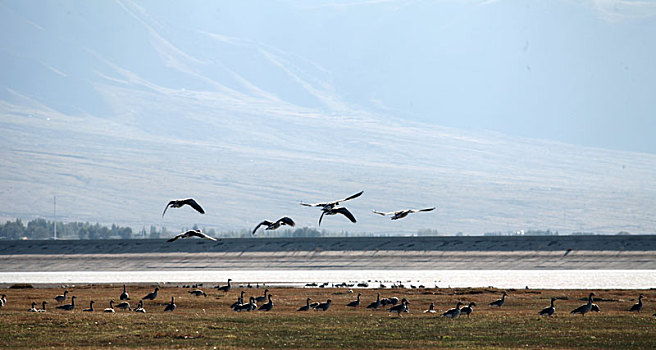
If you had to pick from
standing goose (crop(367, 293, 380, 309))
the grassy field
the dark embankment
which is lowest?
the grassy field

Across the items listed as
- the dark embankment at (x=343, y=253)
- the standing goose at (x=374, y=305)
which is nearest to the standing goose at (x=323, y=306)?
the standing goose at (x=374, y=305)

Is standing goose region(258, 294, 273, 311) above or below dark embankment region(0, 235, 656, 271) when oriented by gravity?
below

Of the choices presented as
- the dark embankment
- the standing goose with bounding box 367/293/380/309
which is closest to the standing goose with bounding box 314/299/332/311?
the standing goose with bounding box 367/293/380/309

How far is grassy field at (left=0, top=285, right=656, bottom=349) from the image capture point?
35.5 meters

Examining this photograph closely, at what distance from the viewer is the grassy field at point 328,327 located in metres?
35.5

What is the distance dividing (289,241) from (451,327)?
8792 cm

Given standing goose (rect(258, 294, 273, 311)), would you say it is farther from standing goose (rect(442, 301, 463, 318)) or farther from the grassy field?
standing goose (rect(442, 301, 463, 318))

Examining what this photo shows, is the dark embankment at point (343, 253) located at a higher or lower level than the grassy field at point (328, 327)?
higher

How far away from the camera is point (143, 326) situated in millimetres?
40750

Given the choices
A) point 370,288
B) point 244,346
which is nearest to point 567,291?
point 370,288

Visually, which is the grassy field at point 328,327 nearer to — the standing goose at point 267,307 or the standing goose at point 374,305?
the standing goose at point 374,305

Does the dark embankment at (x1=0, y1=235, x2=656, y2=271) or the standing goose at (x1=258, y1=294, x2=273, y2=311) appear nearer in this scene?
the standing goose at (x1=258, y1=294, x2=273, y2=311)

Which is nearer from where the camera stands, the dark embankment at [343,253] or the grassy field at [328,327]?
the grassy field at [328,327]

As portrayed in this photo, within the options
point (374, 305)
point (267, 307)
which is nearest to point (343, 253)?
point (374, 305)
